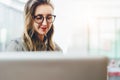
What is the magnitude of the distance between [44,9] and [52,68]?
1.36 meters

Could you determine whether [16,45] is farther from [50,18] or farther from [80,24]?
[80,24]

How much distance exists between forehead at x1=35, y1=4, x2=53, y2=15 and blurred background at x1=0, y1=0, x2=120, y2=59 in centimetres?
8

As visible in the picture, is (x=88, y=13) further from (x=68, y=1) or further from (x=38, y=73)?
(x=38, y=73)

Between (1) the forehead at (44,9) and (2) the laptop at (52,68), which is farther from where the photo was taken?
(1) the forehead at (44,9)

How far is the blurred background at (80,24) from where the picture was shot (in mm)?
2170

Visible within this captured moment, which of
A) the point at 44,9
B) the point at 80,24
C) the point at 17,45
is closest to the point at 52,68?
the point at 17,45

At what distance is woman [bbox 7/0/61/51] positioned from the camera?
6.93 ft

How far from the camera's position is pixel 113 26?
2.50m

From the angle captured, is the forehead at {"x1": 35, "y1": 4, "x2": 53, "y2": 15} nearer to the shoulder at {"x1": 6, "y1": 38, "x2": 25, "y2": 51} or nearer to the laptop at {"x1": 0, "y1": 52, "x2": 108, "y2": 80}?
the shoulder at {"x1": 6, "y1": 38, "x2": 25, "y2": 51}

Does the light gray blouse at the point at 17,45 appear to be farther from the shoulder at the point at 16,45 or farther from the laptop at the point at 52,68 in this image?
the laptop at the point at 52,68

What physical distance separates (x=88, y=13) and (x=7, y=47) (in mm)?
1027

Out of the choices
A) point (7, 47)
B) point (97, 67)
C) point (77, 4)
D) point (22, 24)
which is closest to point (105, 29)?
point (77, 4)

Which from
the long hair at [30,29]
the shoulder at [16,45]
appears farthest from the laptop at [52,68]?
the long hair at [30,29]

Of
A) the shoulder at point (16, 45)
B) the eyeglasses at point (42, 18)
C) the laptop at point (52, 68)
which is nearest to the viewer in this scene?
the laptop at point (52, 68)
